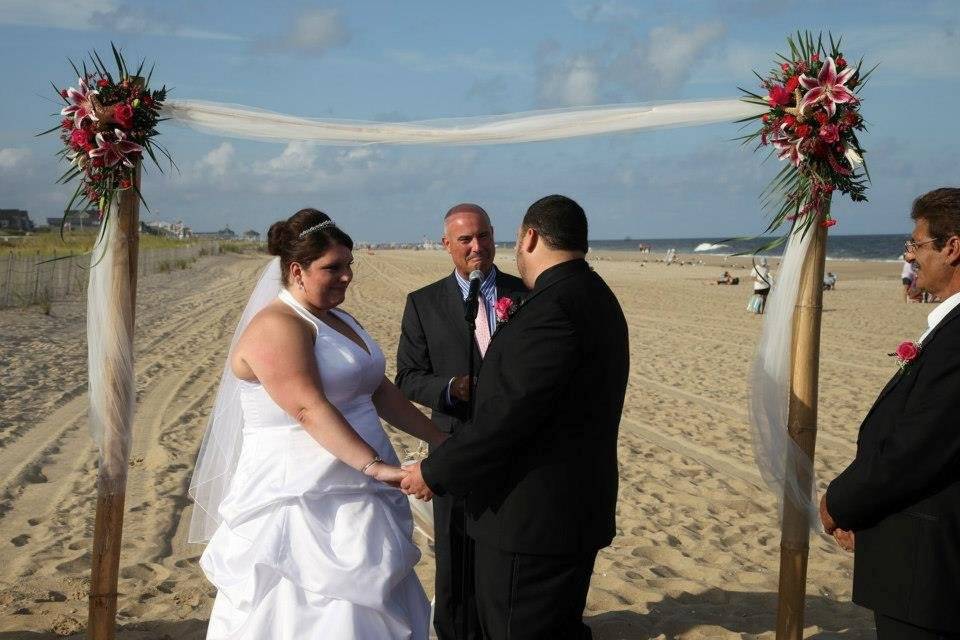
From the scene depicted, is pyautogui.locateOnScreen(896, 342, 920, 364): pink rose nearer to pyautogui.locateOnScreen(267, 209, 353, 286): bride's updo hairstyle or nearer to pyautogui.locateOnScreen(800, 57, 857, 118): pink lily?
pyautogui.locateOnScreen(800, 57, 857, 118): pink lily

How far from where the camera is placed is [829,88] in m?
3.77

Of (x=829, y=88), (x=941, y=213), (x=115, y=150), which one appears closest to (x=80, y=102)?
(x=115, y=150)

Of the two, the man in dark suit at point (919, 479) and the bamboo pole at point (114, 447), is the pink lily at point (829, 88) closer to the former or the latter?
the man in dark suit at point (919, 479)

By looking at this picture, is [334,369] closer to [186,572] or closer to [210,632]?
[210,632]

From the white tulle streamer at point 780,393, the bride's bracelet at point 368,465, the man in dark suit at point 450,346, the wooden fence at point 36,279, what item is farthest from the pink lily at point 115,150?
the wooden fence at point 36,279

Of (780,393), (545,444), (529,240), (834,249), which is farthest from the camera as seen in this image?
(834,249)

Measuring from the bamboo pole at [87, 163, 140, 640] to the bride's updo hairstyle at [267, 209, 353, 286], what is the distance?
79 centimetres

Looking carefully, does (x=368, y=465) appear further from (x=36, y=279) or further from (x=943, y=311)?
(x=36, y=279)

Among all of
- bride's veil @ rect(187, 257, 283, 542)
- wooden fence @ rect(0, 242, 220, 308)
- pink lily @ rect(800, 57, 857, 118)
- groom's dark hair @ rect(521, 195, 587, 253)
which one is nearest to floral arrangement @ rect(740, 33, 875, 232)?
pink lily @ rect(800, 57, 857, 118)

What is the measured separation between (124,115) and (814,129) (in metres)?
3.00

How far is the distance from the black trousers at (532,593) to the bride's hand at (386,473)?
1.48 ft

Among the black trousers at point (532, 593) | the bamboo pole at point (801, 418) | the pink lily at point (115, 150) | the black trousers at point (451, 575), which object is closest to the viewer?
the black trousers at point (532, 593)

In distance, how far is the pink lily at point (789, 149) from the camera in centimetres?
386

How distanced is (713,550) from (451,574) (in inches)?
101
